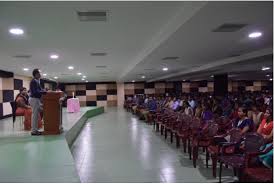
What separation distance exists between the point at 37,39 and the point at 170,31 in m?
2.71

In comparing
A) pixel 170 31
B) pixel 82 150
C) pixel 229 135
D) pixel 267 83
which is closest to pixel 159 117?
pixel 82 150

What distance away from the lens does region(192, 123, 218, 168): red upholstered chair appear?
5.22m

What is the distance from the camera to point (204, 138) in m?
5.41

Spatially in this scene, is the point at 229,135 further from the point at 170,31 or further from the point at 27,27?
the point at 27,27

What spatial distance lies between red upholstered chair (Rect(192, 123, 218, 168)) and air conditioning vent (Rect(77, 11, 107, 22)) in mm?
2867

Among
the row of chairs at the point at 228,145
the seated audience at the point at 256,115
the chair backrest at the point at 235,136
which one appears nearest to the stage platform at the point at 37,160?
the row of chairs at the point at 228,145

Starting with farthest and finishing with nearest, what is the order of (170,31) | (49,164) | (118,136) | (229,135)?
(118,136), (229,135), (170,31), (49,164)

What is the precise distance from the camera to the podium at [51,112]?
5391 mm

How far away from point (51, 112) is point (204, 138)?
10.0ft

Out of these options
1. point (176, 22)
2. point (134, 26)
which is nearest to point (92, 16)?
point (134, 26)

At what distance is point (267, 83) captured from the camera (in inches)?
1056

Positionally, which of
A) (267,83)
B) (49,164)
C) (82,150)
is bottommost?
(82,150)

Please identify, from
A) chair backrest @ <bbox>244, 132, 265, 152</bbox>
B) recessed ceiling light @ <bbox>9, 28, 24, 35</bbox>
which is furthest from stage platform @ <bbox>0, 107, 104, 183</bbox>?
chair backrest @ <bbox>244, 132, 265, 152</bbox>

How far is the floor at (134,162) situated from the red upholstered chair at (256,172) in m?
0.94
